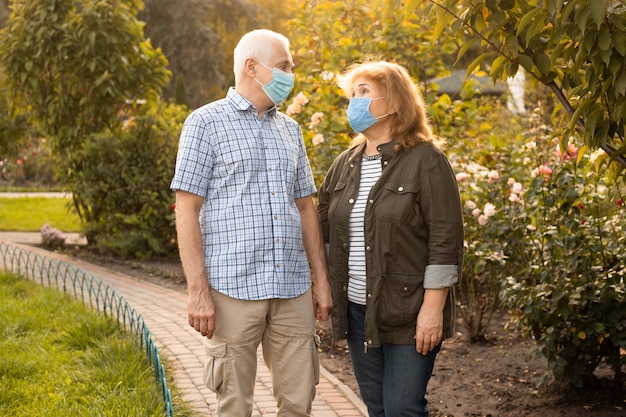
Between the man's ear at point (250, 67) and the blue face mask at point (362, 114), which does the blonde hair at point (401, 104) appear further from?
the man's ear at point (250, 67)

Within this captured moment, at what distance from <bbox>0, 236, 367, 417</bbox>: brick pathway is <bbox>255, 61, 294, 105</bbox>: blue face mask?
199 cm

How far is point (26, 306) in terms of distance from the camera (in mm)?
6727

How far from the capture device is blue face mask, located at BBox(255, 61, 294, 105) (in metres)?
3.15

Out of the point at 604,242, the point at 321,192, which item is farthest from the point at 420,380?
the point at 604,242

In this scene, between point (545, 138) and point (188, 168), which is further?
point (545, 138)

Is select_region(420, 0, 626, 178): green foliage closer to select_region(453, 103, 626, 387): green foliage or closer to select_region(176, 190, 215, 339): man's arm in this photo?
select_region(453, 103, 626, 387): green foliage

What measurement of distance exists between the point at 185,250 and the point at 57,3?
8.60 m

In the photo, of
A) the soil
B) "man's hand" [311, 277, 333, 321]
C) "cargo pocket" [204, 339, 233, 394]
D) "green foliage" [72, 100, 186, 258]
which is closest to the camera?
"cargo pocket" [204, 339, 233, 394]

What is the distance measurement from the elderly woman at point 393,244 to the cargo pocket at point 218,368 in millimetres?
475

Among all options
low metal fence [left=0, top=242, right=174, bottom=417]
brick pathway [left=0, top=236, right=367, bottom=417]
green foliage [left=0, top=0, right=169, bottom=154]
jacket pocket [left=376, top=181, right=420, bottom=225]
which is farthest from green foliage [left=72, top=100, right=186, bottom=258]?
jacket pocket [left=376, top=181, right=420, bottom=225]

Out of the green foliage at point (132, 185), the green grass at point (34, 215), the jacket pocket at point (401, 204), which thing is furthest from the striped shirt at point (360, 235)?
the green grass at point (34, 215)

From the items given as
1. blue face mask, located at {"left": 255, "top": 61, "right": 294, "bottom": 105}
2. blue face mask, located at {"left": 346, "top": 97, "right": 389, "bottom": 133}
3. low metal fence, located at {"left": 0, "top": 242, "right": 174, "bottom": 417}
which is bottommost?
low metal fence, located at {"left": 0, "top": 242, "right": 174, "bottom": 417}

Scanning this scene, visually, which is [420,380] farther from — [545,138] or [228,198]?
[545,138]

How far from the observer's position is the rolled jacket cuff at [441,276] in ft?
9.71
